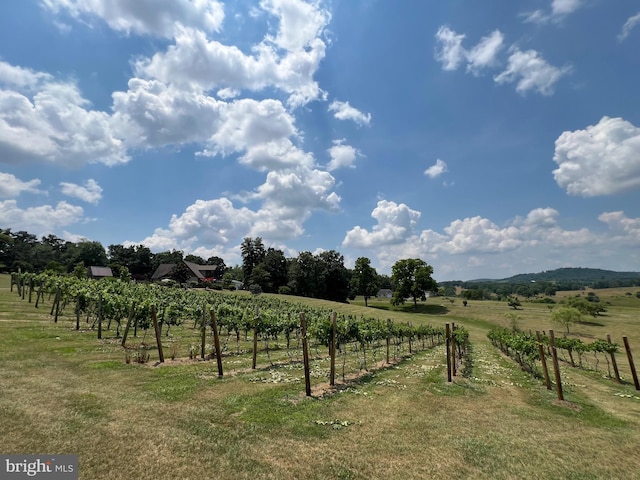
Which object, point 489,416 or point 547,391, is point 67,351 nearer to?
point 489,416

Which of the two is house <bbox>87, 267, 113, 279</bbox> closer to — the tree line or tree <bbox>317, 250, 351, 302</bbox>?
the tree line

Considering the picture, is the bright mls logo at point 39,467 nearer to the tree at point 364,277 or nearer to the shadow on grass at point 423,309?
the shadow on grass at point 423,309

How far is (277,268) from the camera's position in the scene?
312 feet

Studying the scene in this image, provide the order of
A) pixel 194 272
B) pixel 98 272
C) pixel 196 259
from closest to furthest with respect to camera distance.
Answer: pixel 98 272 → pixel 194 272 → pixel 196 259

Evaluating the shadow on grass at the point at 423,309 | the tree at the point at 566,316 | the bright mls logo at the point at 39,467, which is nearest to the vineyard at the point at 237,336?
the bright mls logo at the point at 39,467

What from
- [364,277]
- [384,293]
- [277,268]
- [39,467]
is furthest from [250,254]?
[39,467]

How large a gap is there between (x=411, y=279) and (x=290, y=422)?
71947 millimetres

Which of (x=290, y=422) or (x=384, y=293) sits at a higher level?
(x=384, y=293)

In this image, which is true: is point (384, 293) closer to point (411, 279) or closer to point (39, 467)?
point (411, 279)

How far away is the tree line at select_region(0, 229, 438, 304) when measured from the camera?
3041 inches

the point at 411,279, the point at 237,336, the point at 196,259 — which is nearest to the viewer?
the point at 237,336

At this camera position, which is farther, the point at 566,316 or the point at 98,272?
the point at 98,272

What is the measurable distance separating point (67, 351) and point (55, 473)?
509 inches

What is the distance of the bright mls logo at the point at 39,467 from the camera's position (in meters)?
5.86
